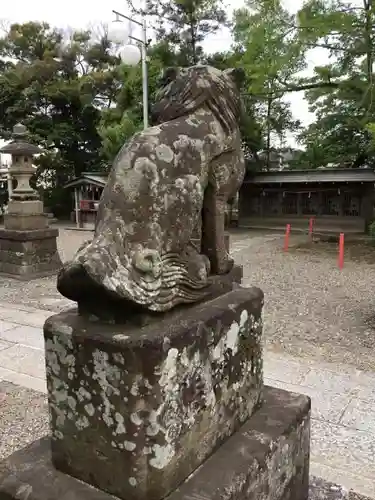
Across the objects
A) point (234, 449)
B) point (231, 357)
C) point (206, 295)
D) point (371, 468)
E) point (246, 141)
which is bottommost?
point (371, 468)

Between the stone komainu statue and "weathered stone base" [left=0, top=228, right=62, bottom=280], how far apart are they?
782cm

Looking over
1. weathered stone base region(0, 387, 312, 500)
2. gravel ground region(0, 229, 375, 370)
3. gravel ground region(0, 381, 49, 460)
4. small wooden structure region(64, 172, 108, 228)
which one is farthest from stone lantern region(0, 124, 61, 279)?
small wooden structure region(64, 172, 108, 228)

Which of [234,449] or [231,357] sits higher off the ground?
[231,357]

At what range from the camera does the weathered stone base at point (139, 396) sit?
1437mm

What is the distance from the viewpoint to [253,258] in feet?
38.7

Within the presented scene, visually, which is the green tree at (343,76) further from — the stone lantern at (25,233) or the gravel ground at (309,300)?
the stone lantern at (25,233)

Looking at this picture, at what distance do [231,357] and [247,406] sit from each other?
0.31 meters

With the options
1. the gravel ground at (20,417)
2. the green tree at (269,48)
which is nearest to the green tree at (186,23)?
the green tree at (269,48)

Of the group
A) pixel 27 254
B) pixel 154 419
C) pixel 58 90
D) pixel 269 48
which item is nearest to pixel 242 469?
pixel 154 419

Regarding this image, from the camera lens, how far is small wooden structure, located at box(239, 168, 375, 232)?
1680 centimetres

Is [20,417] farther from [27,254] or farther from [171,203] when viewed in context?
[27,254]

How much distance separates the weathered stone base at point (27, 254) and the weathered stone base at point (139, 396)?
7.85 m

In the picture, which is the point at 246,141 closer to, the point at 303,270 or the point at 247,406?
the point at 303,270

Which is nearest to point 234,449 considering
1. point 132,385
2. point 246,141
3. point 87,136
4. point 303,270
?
point 132,385
